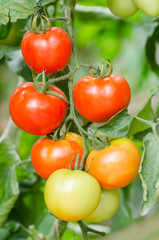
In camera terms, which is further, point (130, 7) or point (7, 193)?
point (7, 193)

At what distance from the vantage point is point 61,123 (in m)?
0.58

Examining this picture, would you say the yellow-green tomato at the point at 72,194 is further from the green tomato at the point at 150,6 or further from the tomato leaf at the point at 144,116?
the green tomato at the point at 150,6

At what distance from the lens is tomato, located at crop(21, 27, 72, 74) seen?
1.79 ft

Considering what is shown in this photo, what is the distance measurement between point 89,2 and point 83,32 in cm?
19

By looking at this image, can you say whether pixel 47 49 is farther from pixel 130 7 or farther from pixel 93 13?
pixel 93 13

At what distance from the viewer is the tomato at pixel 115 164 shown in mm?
530

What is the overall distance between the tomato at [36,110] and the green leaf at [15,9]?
99 mm

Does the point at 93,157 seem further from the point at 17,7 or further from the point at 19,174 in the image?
the point at 19,174

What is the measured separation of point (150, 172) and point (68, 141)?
125 millimetres

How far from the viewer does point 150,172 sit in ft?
1.69

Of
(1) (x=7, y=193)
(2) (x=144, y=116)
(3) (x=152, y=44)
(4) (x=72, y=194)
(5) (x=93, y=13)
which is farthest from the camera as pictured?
(5) (x=93, y=13)

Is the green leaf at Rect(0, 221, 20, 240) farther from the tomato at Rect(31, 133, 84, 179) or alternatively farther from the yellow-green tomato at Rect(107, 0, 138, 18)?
the yellow-green tomato at Rect(107, 0, 138, 18)

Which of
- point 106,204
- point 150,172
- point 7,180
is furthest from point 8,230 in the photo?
point 150,172

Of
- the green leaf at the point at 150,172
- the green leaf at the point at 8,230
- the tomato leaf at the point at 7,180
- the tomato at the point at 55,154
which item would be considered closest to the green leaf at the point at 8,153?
the tomato leaf at the point at 7,180
